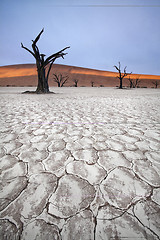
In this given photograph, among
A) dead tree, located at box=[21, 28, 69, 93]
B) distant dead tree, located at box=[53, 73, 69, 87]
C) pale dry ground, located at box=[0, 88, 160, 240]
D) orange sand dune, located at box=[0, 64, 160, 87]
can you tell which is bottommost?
pale dry ground, located at box=[0, 88, 160, 240]

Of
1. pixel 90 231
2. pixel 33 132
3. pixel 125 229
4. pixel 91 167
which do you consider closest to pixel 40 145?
pixel 33 132

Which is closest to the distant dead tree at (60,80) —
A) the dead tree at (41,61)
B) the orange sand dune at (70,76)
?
the orange sand dune at (70,76)

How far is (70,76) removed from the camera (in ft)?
165

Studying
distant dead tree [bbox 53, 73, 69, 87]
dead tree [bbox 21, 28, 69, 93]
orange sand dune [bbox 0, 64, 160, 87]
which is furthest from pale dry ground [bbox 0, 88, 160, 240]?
orange sand dune [bbox 0, 64, 160, 87]

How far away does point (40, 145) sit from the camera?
58.1 inches

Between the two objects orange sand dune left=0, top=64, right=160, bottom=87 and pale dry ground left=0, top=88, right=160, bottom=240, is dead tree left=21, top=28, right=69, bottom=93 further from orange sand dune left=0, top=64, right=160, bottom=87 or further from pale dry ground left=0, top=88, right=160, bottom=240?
orange sand dune left=0, top=64, right=160, bottom=87

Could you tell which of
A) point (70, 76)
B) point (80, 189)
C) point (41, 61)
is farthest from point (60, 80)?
point (80, 189)

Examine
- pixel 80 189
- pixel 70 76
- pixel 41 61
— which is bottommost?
pixel 80 189

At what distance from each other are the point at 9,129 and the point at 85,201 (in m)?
1.84

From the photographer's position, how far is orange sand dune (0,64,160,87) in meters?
44.0

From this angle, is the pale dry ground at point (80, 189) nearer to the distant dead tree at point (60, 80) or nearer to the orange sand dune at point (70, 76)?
the distant dead tree at point (60, 80)

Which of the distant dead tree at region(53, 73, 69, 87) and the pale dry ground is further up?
the distant dead tree at region(53, 73, 69, 87)

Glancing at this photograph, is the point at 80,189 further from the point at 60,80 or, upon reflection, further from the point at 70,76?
the point at 70,76

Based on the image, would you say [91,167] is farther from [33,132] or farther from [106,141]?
[33,132]
